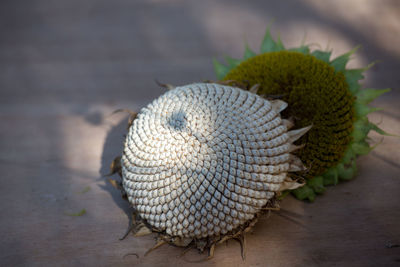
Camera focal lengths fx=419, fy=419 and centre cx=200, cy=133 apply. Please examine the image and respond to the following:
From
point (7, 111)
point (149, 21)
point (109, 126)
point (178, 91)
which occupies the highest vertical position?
point (178, 91)

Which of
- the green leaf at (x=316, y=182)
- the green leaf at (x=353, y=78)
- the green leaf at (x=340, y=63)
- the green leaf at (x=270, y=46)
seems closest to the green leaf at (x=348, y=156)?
the green leaf at (x=316, y=182)

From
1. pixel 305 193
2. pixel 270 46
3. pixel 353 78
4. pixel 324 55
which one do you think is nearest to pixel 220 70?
pixel 270 46

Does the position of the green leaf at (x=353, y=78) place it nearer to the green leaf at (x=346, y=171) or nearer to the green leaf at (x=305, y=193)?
the green leaf at (x=346, y=171)

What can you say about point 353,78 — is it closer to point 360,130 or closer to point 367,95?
point 367,95

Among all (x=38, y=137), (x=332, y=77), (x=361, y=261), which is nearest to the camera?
(x=361, y=261)

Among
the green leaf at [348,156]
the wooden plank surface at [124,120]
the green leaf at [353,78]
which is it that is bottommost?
the wooden plank surface at [124,120]

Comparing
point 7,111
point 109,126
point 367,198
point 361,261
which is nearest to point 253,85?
point 367,198

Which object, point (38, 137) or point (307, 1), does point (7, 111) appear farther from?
point (307, 1)
